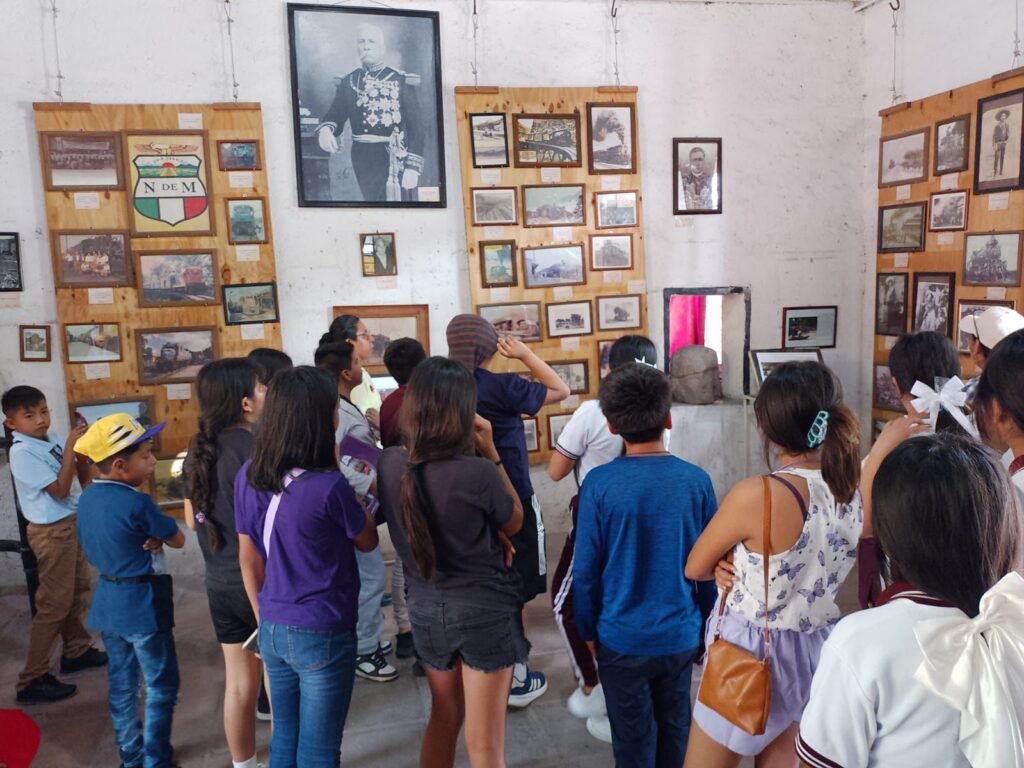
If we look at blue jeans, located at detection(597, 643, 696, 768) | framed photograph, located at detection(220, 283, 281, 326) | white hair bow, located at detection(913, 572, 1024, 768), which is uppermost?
framed photograph, located at detection(220, 283, 281, 326)

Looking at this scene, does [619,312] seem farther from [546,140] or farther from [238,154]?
[238,154]

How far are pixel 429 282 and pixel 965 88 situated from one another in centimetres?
397

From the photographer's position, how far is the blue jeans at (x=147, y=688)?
2.89 metres

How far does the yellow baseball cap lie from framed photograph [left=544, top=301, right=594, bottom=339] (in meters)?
3.58

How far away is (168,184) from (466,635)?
164 inches

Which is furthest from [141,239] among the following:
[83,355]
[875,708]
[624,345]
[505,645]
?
[875,708]

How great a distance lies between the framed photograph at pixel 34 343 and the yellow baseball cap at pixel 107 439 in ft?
9.19

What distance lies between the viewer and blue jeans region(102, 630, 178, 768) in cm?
289

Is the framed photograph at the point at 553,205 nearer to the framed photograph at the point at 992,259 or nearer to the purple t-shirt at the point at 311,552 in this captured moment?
the framed photograph at the point at 992,259

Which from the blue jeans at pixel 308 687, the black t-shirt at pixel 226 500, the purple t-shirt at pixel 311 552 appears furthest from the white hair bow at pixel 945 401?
the black t-shirt at pixel 226 500

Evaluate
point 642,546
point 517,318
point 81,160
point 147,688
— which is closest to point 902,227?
point 517,318

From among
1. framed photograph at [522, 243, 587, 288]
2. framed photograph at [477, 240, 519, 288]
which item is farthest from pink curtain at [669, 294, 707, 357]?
framed photograph at [477, 240, 519, 288]

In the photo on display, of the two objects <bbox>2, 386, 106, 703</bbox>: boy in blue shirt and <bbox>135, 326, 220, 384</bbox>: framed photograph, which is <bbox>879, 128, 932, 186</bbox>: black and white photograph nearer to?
<bbox>135, 326, 220, 384</bbox>: framed photograph

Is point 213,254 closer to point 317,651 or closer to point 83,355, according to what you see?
point 83,355
